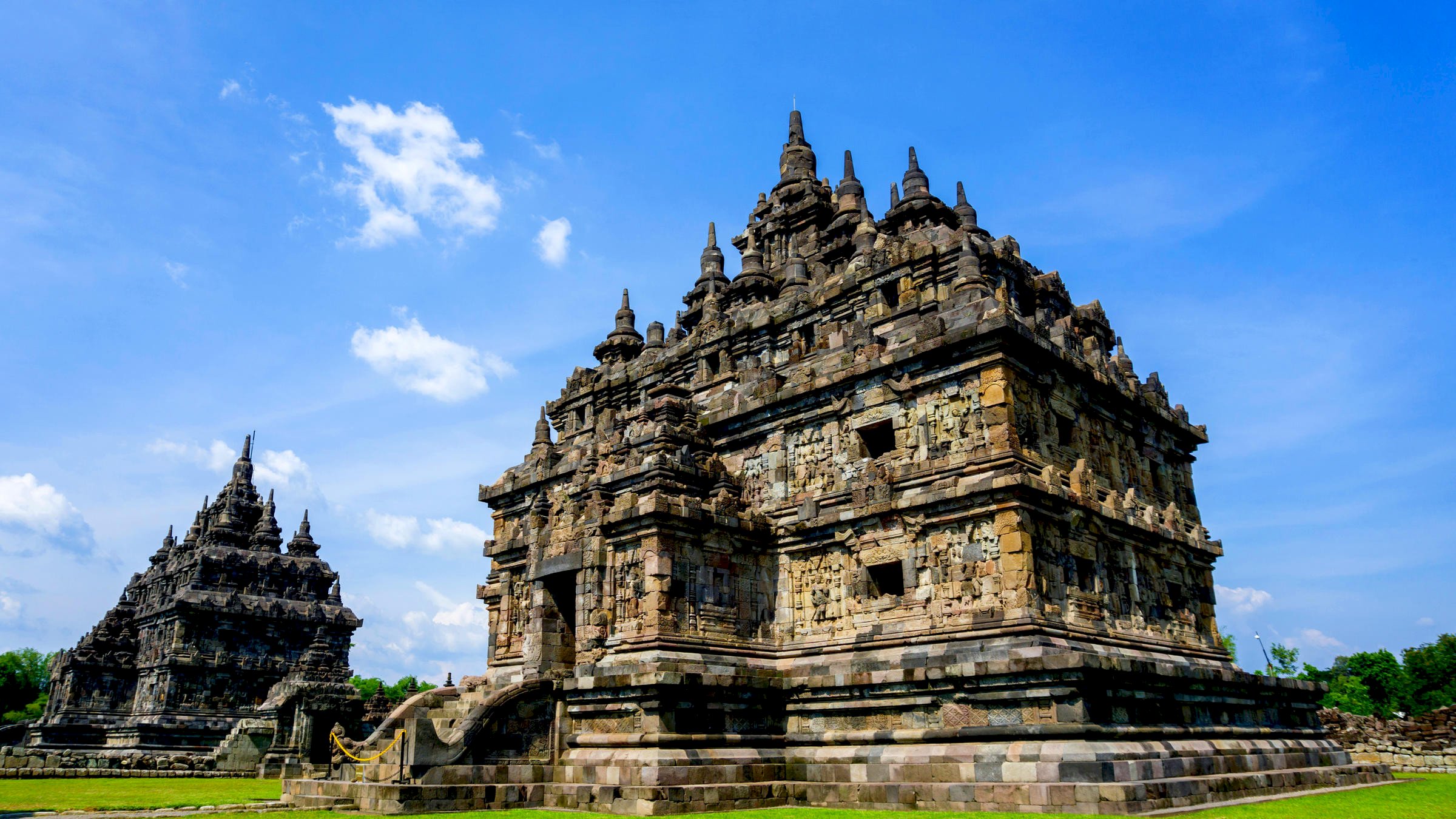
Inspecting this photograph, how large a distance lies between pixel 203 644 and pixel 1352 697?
74.6 metres

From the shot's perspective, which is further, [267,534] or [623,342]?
[267,534]

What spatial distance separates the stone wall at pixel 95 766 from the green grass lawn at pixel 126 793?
150cm

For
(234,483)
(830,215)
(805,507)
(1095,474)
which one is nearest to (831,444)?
(805,507)

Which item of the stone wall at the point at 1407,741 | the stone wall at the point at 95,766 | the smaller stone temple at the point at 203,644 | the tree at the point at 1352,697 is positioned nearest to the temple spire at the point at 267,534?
the smaller stone temple at the point at 203,644

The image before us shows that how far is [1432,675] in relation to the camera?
6281cm

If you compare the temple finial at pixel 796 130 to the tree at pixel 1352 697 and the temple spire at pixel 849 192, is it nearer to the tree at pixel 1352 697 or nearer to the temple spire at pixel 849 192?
the temple spire at pixel 849 192

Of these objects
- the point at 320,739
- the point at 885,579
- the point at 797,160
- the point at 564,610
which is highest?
the point at 797,160

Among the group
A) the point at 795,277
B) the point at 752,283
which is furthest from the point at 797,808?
the point at 752,283

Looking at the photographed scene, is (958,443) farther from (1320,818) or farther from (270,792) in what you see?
(270,792)

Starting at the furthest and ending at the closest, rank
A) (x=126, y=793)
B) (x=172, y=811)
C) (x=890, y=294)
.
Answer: (x=126, y=793) < (x=890, y=294) < (x=172, y=811)

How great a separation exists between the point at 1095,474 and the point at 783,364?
25.9 feet

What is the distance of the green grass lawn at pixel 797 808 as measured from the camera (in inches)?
567

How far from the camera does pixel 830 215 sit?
31625 millimetres

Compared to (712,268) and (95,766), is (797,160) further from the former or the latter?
(95,766)
